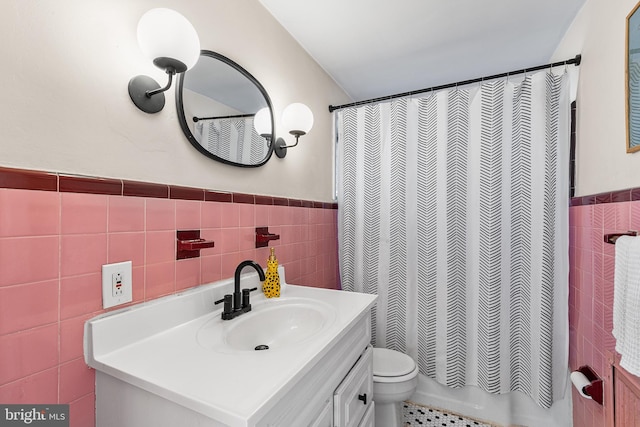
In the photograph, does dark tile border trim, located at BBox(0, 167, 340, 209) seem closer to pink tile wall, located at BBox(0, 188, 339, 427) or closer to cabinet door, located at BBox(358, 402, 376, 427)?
pink tile wall, located at BBox(0, 188, 339, 427)

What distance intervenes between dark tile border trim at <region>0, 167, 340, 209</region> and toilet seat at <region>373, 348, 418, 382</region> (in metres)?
1.11

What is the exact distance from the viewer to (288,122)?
5.02 ft

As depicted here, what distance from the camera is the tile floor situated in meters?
1.66

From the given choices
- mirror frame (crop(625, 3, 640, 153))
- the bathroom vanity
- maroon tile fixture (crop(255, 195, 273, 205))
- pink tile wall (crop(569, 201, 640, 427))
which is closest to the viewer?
the bathroom vanity

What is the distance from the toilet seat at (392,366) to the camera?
145 cm

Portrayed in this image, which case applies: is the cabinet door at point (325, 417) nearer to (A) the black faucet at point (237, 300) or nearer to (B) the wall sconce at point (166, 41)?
(A) the black faucet at point (237, 300)

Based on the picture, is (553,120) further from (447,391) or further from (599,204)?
(447,391)

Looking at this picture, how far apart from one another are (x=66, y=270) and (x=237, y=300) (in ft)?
1.73

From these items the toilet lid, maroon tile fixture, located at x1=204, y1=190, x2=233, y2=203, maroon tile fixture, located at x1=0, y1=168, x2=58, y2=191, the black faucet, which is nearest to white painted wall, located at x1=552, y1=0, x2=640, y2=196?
the toilet lid

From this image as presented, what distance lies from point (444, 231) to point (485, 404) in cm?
101

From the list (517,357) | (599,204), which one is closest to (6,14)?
(599,204)

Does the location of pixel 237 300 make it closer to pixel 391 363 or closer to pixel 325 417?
pixel 325 417

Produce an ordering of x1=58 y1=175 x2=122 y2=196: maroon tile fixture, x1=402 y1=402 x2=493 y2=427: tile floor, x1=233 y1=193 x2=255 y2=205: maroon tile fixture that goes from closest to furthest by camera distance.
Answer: x1=58 y1=175 x2=122 y2=196: maroon tile fixture < x1=233 y1=193 x2=255 y2=205: maroon tile fixture < x1=402 y1=402 x2=493 y2=427: tile floor

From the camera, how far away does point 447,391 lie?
1.75 metres
